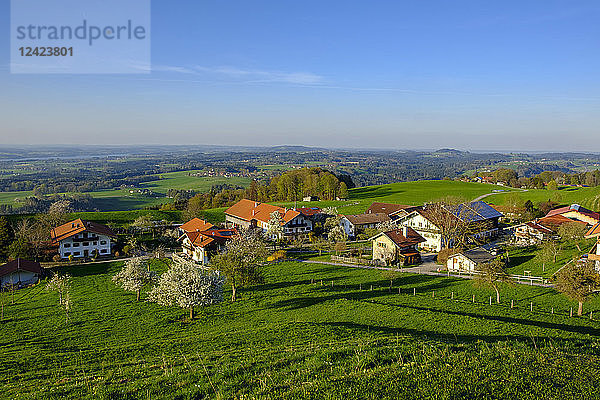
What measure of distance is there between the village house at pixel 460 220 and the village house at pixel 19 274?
A: 53766 mm

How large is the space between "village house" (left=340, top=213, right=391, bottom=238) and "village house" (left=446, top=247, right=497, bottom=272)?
85.4 feet

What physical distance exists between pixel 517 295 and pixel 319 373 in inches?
1190

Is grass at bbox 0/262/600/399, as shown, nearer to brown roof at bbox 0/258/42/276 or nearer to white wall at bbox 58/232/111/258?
brown roof at bbox 0/258/42/276

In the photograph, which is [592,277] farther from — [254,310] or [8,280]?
[8,280]

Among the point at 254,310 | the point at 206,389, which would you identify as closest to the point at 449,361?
the point at 206,389

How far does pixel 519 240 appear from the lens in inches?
2349

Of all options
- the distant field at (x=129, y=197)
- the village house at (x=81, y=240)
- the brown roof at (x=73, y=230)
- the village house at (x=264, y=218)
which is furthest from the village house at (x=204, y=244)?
the distant field at (x=129, y=197)

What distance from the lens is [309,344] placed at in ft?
61.6

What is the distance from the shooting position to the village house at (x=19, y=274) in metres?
44.2

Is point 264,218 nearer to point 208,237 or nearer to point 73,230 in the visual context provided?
point 208,237

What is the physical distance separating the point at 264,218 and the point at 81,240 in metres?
32.2

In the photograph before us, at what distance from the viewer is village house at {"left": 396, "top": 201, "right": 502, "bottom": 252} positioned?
197 ft

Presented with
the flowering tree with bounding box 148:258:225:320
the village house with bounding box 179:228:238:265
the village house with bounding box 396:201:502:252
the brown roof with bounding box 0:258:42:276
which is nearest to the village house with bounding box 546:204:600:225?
the village house with bounding box 396:201:502:252

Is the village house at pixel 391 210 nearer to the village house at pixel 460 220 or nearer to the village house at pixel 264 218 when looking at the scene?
the village house at pixel 460 220
